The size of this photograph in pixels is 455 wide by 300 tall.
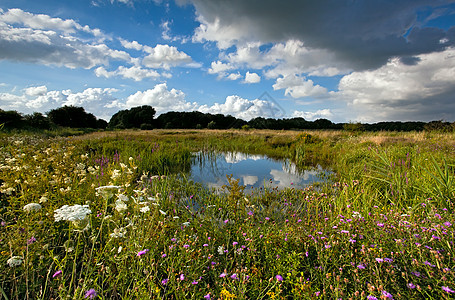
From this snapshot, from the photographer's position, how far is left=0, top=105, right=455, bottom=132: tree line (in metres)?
22.2

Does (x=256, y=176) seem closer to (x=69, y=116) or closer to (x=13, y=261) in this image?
(x=13, y=261)

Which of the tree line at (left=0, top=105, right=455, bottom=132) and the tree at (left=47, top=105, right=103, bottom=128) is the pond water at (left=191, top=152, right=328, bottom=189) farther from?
the tree at (left=47, top=105, right=103, bottom=128)

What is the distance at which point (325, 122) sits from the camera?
1859 inches

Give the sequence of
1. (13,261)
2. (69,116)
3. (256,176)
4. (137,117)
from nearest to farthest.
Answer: (13,261) < (256,176) < (69,116) < (137,117)

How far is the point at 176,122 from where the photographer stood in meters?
58.9

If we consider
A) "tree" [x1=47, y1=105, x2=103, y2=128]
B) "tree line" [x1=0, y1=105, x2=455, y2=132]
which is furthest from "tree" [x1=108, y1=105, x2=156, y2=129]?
"tree" [x1=47, y1=105, x2=103, y2=128]

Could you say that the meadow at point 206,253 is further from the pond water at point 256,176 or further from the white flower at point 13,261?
the pond water at point 256,176

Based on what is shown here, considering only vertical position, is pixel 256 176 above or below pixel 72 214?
below

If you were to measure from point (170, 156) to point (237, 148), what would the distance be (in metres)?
7.03

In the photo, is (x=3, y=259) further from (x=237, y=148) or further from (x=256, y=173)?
(x=237, y=148)

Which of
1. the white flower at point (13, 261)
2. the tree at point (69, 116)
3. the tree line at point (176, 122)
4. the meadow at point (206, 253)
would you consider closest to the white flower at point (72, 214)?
the meadow at point (206, 253)

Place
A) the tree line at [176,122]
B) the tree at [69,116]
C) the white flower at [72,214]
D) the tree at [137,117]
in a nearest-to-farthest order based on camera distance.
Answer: the white flower at [72,214] → the tree line at [176,122] → the tree at [69,116] → the tree at [137,117]

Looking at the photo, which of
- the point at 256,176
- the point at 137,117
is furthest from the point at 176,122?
the point at 256,176

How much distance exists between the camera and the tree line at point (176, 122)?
2222 centimetres
